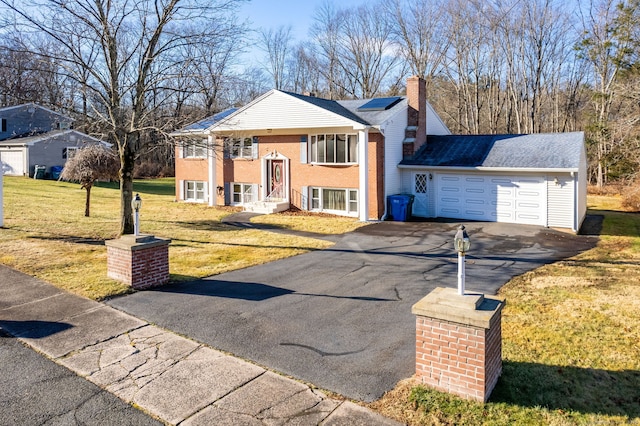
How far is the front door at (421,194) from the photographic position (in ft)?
69.7

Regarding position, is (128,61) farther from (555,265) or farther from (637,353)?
(637,353)

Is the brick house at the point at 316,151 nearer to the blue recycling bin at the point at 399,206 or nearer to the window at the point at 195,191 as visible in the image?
the blue recycling bin at the point at 399,206

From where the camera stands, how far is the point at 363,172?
66.1 feet

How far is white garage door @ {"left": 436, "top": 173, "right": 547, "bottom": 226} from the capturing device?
18453mm

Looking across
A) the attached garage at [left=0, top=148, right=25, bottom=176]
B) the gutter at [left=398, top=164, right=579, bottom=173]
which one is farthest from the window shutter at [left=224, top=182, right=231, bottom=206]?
the attached garage at [left=0, top=148, right=25, bottom=176]

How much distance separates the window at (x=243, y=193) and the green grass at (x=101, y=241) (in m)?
0.98

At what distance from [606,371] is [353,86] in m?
44.2

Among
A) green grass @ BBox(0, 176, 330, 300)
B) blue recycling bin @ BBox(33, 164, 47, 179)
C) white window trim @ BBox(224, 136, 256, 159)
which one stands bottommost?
green grass @ BBox(0, 176, 330, 300)

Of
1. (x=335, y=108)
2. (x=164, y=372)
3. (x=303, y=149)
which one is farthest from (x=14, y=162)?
(x=164, y=372)

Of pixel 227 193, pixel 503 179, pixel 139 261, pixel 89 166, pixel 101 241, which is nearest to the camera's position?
pixel 139 261

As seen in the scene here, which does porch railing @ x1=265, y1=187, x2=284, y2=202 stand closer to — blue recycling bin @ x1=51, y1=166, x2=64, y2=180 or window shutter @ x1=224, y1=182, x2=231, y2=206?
window shutter @ x1=224, y1=182, x2=231, y2=206

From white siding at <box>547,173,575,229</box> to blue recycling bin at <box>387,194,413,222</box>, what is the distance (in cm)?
551

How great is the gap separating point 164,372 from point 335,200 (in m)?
16.3

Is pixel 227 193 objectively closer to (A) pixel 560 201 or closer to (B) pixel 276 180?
(B) pixel 276 180
